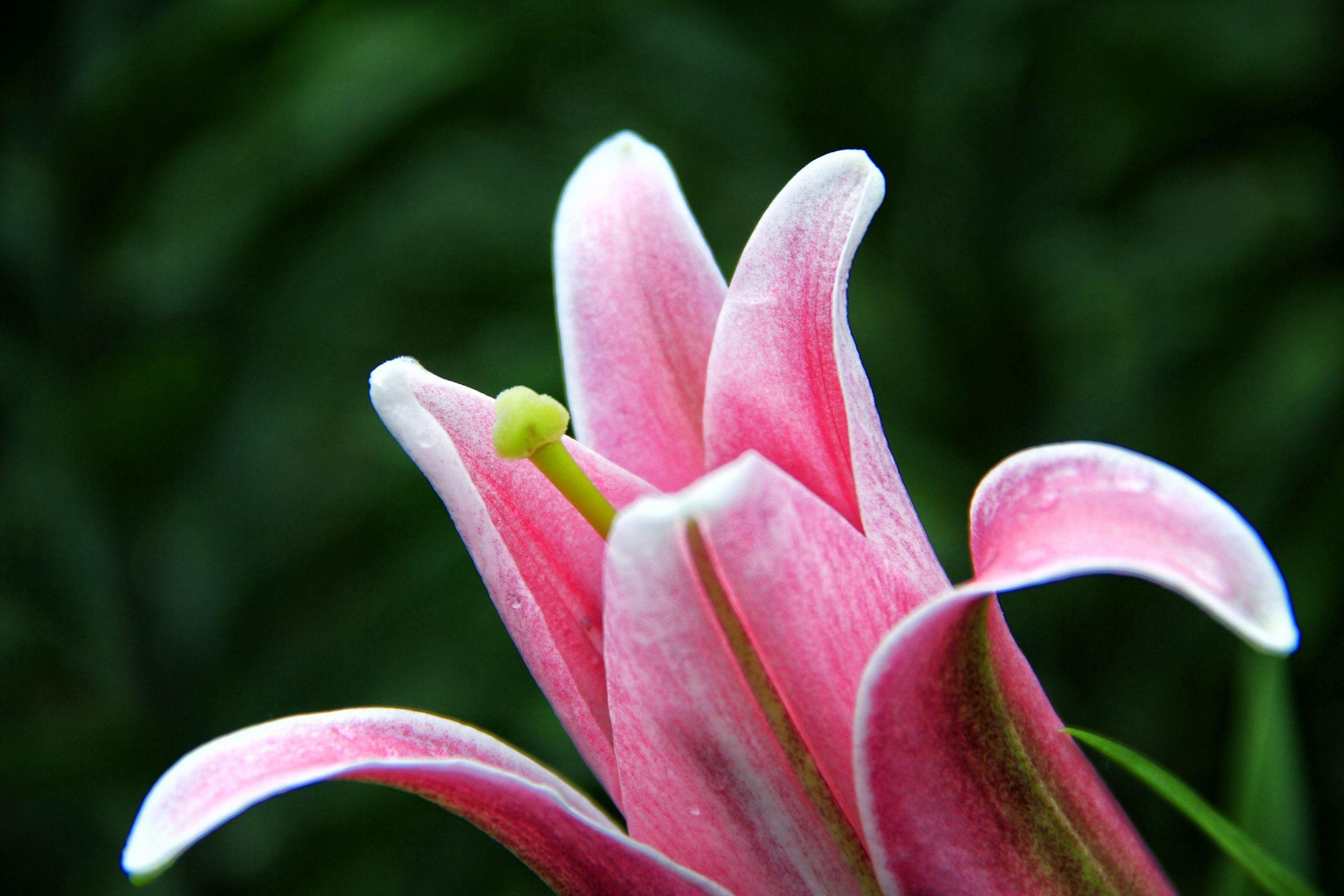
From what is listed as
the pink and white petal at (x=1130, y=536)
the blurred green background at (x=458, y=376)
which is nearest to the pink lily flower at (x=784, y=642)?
the pink and white petal at (x=1130, y=536)

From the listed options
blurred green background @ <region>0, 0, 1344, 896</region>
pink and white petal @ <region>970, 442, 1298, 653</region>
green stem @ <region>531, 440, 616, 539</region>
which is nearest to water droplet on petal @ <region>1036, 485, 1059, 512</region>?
pink and white petal @ <region>970, 442, 1298, 653</region>

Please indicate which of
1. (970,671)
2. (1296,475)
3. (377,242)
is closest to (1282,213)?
(1296,475)

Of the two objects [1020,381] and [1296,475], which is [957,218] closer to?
[1020,381]

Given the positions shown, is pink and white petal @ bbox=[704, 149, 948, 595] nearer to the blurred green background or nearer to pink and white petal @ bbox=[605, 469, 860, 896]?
pink and white petal @ bbox=[605, 469, 860, 896]

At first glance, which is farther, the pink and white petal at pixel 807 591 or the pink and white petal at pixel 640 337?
the pink and white petal at pixel 640 337

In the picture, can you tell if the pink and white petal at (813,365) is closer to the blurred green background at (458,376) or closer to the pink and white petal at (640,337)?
the pink and white petal at (640,337)

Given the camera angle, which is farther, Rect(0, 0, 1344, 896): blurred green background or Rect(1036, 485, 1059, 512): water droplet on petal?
Rect(0, 0, 1344, 896): blurred green background

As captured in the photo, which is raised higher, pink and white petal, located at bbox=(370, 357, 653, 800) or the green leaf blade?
pink and white petal, located at bbox=(370, 357, 653, 800)

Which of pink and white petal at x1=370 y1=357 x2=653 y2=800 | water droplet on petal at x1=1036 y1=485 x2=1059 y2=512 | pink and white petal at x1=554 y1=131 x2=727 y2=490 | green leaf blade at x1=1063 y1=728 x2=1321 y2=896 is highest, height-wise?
pink and white petal at x1=554 y1=131 x2=727 y2=490
